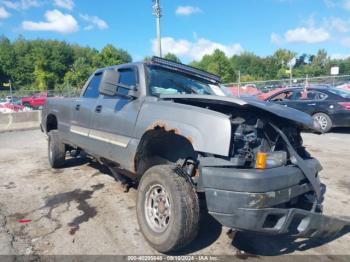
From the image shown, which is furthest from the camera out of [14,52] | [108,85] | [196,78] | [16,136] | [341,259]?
[14,52]

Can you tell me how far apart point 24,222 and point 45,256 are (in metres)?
1.01

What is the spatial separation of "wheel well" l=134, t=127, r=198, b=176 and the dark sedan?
25.5 feet

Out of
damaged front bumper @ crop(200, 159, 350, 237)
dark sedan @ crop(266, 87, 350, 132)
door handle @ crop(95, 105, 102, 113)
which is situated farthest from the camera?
dark sedan @ crop(266, 87, 350, 132)

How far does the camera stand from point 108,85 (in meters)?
3.83

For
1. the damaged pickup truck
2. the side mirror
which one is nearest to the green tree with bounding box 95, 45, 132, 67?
the side mirror

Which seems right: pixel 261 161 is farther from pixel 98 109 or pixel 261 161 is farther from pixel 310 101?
pixel 310 101

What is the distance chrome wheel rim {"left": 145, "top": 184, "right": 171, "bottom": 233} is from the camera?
10.4 feet

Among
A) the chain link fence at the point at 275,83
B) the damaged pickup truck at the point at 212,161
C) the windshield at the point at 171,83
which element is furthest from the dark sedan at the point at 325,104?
the chain link fence at the point at 275,83

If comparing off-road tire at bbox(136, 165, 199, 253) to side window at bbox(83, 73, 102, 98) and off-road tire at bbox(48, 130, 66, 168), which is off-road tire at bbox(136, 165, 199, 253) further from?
off-road tire at bbox(48, 130, 66, 168)

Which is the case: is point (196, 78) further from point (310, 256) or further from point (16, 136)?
point (16, 136)

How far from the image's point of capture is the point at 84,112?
5098 mm

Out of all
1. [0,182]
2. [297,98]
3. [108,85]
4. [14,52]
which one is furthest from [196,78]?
[14,52]

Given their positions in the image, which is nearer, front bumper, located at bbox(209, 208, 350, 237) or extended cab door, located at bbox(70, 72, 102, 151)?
front bumper, located at bbox(209, 208, 350, 237)

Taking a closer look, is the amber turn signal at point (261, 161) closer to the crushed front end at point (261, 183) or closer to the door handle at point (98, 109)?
the crushed front end at point (261, 183)
